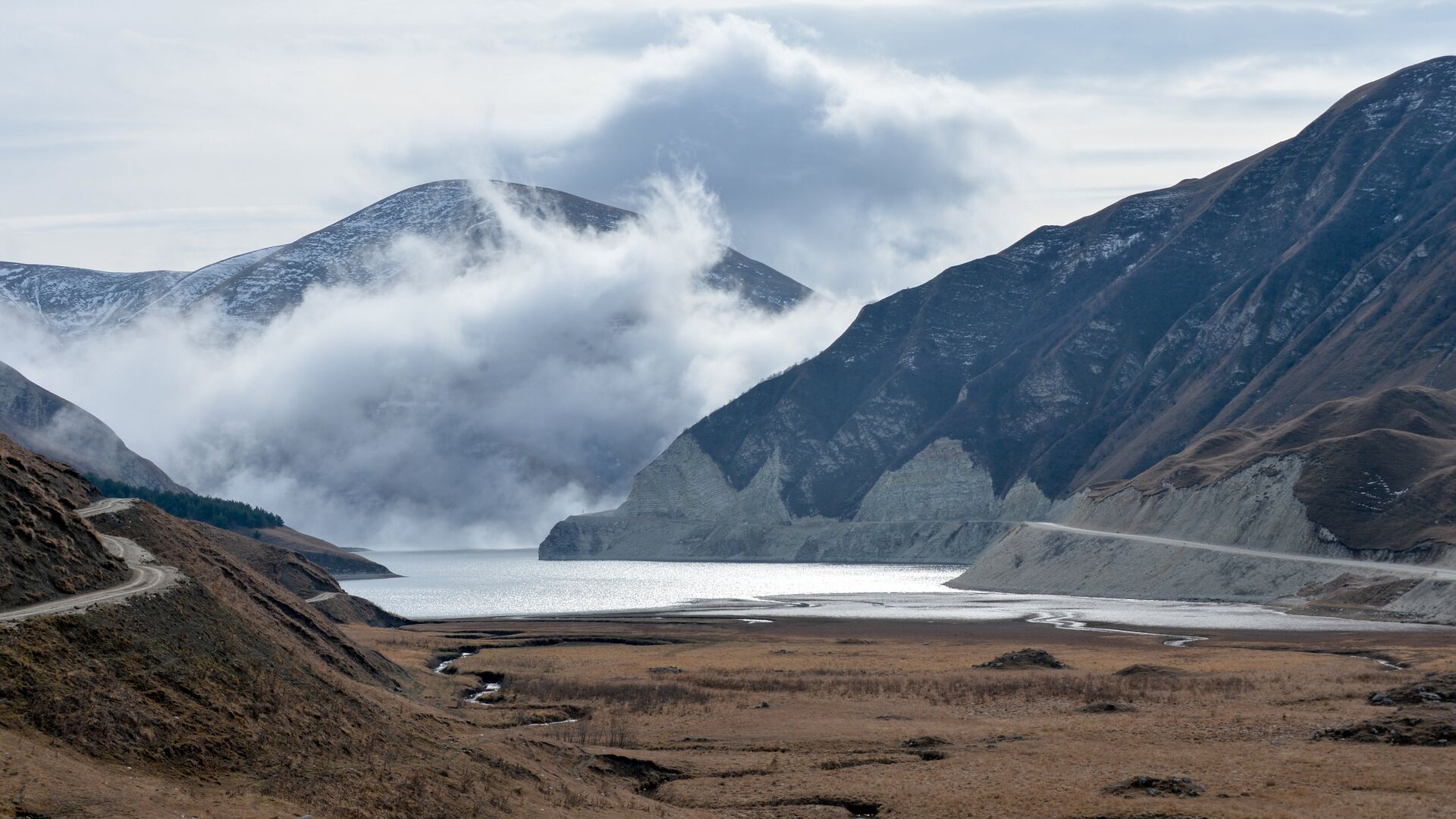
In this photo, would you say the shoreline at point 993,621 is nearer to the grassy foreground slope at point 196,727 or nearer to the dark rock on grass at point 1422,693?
the dark rock on grass at point 1422,693

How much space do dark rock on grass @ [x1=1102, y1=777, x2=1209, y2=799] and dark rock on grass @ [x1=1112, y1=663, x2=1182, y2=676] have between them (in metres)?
28.2

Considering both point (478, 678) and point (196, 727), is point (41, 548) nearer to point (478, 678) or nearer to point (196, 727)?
point (196, 727)

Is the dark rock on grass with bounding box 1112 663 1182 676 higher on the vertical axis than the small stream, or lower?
higher

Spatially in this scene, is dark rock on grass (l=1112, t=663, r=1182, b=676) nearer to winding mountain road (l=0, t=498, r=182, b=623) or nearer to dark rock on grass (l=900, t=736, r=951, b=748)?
dark rock on grass (l=900, t=736, r=951, b=748)

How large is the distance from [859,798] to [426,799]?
447 inches

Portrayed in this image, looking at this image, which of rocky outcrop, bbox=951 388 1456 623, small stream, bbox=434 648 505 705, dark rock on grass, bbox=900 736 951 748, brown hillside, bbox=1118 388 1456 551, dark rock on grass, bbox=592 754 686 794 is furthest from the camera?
brown hillside, bbox=1118 388 1456 551

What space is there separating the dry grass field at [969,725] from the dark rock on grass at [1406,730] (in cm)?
31

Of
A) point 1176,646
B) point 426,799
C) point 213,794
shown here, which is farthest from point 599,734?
point 1176,646

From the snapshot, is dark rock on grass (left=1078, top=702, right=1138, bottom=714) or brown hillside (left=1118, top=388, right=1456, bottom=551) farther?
brown hillside (left=1118, top=388, right=1456, bottom=551)

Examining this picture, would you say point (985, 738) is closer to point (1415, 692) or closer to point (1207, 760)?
point (1207, 760)

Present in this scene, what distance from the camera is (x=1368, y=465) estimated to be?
14388 cm

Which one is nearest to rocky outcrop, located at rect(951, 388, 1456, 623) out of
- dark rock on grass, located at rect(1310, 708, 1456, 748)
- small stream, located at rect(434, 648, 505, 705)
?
dark rock on grass, located at rect(1310, 708, 1456, 748)

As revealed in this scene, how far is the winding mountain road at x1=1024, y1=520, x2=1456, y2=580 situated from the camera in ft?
376

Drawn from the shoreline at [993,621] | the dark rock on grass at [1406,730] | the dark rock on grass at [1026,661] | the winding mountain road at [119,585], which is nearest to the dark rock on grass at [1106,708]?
the dark rock on grass at [1406,730]
